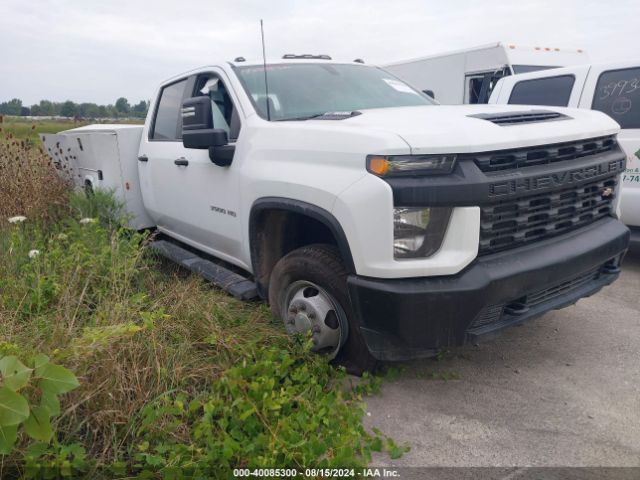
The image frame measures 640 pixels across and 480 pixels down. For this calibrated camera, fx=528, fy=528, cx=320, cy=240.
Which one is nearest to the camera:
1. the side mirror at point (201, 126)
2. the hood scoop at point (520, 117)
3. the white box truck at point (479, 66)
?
the hood scoop at point (520, 117)

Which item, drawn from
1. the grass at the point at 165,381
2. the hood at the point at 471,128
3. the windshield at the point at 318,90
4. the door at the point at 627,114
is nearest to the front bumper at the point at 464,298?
the grass at the point at 165,381

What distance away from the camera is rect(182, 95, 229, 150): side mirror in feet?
11.1

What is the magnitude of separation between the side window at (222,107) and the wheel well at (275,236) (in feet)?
2.31

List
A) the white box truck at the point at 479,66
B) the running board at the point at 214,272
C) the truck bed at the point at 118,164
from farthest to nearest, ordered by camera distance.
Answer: the white box truck at the point at 479,66 → the truck bed at the point at 118,164 → the running board at the point at 214,272

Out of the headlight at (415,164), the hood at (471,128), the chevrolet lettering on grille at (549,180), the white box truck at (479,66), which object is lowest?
the chevrolet lettering on grille at (549,180)

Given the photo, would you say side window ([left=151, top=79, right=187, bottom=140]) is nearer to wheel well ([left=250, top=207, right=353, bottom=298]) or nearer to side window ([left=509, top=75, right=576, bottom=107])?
wheel well ([left=250, top=207, right=353, bottom=298])

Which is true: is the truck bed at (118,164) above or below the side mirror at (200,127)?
below

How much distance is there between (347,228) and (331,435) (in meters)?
0.96

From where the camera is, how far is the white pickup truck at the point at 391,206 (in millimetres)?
2465

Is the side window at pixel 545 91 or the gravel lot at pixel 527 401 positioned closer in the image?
the gravel lot at pixel 527 401

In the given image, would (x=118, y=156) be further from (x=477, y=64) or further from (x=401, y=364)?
(x=477, y=64)

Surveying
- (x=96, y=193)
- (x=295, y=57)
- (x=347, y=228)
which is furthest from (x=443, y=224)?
(x=96, y=193)

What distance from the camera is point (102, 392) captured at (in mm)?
2416

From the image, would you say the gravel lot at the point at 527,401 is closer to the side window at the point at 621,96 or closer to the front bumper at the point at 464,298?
the front bumper at the point at 464,298
